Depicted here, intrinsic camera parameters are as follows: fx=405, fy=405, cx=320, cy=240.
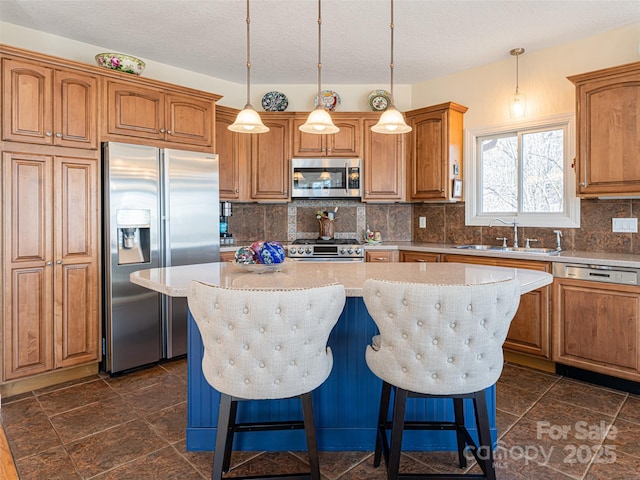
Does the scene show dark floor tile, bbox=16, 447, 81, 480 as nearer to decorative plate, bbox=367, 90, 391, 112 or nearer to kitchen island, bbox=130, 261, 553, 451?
kitchen island, bbox=130, 261, 553, 451

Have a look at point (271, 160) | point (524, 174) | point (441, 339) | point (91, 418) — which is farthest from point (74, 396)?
point (524, 174)

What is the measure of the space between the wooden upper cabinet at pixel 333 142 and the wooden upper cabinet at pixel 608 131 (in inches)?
77.4

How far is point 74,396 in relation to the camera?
2699 mm

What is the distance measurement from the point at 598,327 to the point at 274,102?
358 cm

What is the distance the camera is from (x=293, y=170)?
429 cm

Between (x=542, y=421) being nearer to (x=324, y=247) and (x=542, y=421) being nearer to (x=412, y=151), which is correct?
(x=324, y=247)

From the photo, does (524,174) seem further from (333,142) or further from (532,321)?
(333,142)

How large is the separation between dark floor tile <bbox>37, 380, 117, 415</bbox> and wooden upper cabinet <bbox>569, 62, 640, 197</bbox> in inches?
149

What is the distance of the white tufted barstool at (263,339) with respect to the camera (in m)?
1.40

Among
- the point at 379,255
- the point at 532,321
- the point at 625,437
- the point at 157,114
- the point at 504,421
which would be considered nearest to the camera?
the point at 625,437

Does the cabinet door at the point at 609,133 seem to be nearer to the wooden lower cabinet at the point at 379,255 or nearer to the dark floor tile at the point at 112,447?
the wooden lower cabinet at the point at 379,255

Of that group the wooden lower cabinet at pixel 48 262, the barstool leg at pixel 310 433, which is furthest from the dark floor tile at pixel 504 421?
the wooden lower cabinet at pixel 48 262

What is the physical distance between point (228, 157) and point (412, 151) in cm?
193

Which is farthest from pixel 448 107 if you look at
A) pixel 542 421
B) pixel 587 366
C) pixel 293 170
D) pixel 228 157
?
pixel 542 421
